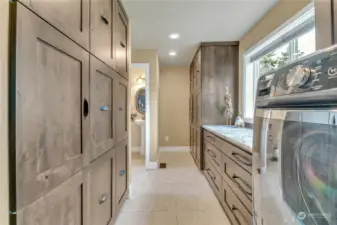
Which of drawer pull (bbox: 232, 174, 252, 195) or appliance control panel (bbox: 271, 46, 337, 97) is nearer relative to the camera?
appliance control panel (bbox: 271, 46, 337, 97)

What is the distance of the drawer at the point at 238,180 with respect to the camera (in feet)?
5.61

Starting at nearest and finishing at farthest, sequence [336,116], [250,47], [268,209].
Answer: [336,116], [268,209], [250,47]

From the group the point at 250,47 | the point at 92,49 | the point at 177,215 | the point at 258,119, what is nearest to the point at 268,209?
the point at 258,119

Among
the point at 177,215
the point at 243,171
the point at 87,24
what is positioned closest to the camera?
the point at 87,24

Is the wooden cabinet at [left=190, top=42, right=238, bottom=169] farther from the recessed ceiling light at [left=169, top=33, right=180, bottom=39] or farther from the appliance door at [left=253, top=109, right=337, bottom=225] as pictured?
the appliance door at [left=253, top=109, right=337, bottom=225]

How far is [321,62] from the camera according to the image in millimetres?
615

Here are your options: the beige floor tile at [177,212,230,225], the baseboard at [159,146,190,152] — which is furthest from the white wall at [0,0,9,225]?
the baseboard at [159,146,190,152]

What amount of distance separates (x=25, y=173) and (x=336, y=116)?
35.1 inches

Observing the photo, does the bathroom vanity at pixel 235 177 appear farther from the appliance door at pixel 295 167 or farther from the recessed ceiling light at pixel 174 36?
the recessed ceiling light at pixel 174 36

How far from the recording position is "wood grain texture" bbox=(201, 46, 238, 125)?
4.15 metres

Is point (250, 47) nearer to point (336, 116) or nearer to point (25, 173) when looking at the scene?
point (336, 116)

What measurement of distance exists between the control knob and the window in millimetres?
1210

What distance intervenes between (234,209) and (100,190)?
1216 mm

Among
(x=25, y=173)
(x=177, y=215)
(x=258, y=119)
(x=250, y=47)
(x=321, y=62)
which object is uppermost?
(x=250, y=47)
